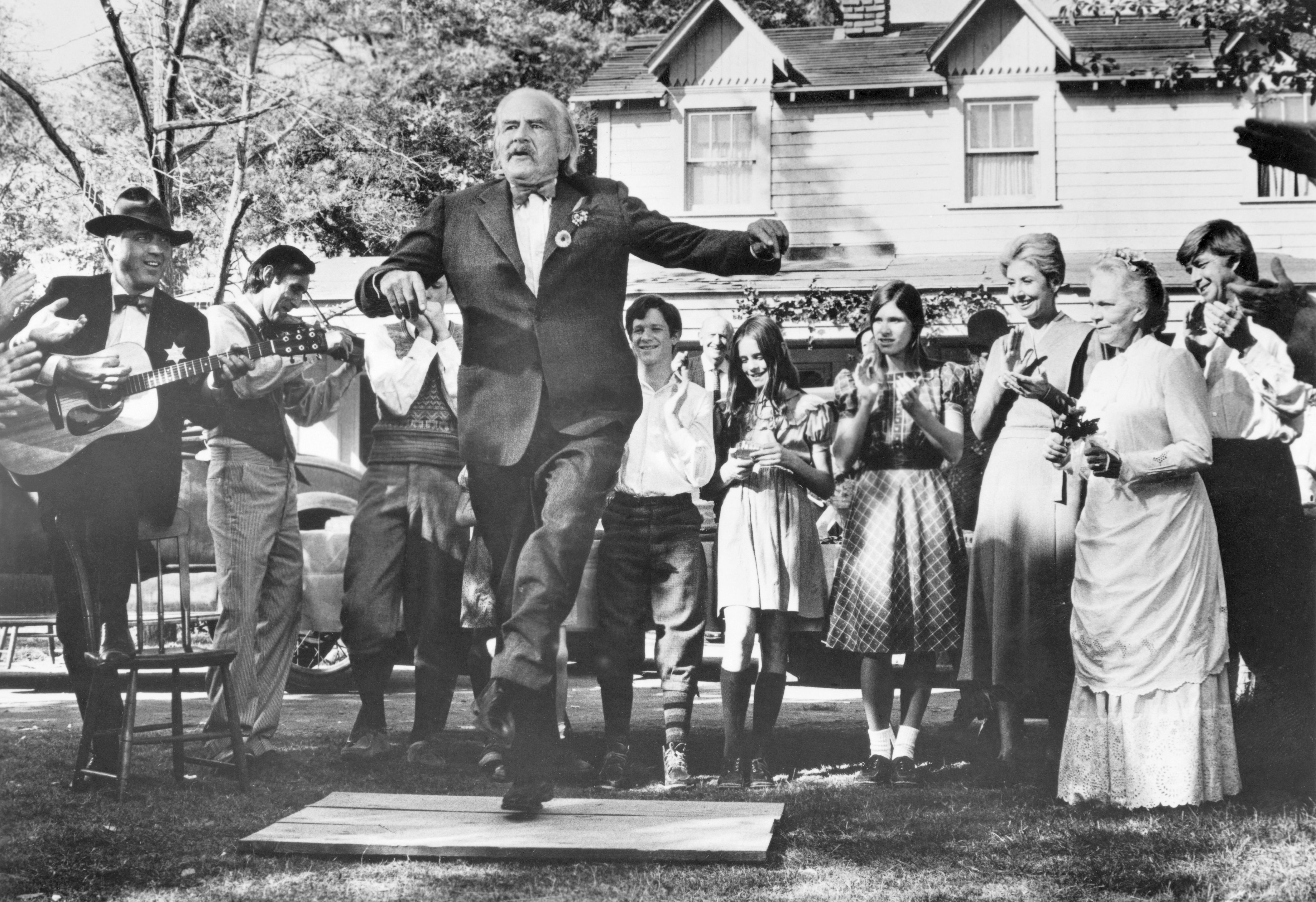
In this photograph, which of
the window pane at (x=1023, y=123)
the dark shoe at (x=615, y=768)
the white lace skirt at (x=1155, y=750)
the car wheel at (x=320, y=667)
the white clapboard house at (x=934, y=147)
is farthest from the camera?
the window pane at (x=1023, y=123)

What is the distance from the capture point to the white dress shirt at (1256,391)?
5.00 m

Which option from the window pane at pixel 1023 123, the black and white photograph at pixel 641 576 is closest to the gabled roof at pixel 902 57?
the window pane at pixel 1023 123

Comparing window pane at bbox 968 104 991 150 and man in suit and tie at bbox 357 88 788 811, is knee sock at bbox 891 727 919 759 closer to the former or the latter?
man in suit and tie at bbox 357 88 788 811

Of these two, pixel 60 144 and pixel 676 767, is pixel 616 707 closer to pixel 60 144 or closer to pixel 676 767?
pixel 676 767

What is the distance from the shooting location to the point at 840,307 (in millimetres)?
13547

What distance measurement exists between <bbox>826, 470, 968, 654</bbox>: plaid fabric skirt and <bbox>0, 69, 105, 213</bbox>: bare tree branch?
624cm

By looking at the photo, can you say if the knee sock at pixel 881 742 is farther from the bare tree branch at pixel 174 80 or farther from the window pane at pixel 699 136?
the window pane at pixel 699 136

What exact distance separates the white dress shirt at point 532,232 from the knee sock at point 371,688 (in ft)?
7.17

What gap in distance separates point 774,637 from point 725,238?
6.29 feet

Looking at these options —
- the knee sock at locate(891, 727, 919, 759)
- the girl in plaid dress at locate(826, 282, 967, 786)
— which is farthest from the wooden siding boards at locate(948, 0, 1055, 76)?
the knee sock at locate(891, 727, 919, 759)

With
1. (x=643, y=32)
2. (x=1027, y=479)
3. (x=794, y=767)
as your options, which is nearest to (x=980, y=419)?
(x=1027, y=479)

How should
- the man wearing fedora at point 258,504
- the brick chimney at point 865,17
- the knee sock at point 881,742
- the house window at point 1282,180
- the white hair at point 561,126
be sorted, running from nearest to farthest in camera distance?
the white hair at point 561,126, the knee sock at point 881,742, the man wearing fedora at point 258,504, the house window at point 1282,180, the brick chimney at point 865,17

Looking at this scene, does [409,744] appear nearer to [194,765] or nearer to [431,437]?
[194,765]

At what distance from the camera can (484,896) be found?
3.48 meters
